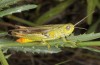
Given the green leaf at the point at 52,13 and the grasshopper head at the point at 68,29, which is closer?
the grasshopper head at the point at 68,29

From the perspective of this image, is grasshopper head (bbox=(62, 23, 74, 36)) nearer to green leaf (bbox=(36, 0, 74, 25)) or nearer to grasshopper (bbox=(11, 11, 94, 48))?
grasshopper (bbox=(11, 11, 94, 48))

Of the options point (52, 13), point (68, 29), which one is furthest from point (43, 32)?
point (52, 13)

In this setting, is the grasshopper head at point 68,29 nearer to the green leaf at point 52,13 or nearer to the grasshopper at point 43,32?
the grasshopper at point 43,32

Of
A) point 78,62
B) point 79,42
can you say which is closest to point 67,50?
point 78,62

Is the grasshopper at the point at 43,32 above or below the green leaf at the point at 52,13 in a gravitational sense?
below

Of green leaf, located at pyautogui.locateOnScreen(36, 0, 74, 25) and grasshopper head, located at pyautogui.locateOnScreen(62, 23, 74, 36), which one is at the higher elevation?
green leaf, located at pyautogui.locateOnScreen(36, 0, 74, 25)

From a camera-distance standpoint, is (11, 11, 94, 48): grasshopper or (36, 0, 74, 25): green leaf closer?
(11, 11, 94, 48): grasshopper

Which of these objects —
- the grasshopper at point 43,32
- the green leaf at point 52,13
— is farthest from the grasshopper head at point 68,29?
the green leaf at point 52,13

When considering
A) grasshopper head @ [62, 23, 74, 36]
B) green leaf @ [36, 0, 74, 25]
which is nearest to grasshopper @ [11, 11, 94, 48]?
grasshopper head @ [62, 23, 74, 36]

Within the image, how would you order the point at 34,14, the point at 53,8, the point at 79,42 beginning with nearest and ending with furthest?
the point at 79,42 → the point at 53,8 → the point at 34,14

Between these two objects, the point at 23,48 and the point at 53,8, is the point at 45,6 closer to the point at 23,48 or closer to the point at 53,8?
the point at 53,8

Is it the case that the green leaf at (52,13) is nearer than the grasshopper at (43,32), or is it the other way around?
the grasshopper at (43,32)
